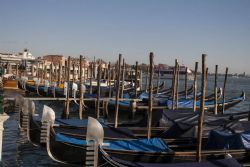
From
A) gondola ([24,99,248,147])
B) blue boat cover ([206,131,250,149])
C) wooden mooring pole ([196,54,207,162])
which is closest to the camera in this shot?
wooden mooring pole ([196,54,207,162])

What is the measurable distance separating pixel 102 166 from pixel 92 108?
13236 mm

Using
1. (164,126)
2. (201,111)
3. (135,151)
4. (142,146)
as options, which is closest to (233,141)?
(201,111)

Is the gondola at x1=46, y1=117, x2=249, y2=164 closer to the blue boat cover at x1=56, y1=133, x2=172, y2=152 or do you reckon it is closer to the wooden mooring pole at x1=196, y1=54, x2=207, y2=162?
the blue boat cover at x1=56, y1=133, x2=172, y2=152

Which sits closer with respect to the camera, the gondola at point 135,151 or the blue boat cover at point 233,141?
the gondola at point 135,151

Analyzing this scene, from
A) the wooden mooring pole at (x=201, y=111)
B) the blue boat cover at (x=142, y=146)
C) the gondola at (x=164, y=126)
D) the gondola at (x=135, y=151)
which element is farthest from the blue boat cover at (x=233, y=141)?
the blue boat cover at (x=142, y=146)

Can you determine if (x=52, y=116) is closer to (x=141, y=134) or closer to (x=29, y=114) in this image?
(x=29, y=114)

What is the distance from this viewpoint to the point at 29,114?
1130 centimetres

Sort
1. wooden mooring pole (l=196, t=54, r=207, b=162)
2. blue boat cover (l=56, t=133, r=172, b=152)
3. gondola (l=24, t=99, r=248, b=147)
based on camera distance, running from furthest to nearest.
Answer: gondola (l=24, t=99, r=248, b=147)
blue boat cover (l=56, t=133, r=172, b=152)
wooden mooring pole (l=196, t=54, r=207, b=162)

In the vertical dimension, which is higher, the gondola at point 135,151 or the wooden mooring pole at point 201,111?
the wooden mooring pole at point 201,111

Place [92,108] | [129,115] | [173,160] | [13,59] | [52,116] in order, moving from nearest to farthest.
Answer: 1. [173,160]
2. [52,116]
3. [129,115]
4. [92,108]
5. [13,59]

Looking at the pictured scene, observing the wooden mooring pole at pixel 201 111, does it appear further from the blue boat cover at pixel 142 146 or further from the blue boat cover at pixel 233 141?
the blue boat cover at pixel 233 141

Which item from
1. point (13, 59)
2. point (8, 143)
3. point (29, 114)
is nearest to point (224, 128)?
point (29, 114)

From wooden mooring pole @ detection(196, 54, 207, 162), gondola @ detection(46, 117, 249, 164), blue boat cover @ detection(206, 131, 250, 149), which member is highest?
wooden mooring pole @ detection(196, 54, 207, 162)

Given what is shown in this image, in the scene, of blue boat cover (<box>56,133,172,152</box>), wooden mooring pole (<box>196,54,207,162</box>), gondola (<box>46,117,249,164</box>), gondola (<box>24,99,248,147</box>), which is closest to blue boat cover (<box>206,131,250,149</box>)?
gondola (<box>46,117,249,164</box>)
